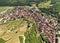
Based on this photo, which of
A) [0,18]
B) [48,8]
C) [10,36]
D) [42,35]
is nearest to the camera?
[10,36]

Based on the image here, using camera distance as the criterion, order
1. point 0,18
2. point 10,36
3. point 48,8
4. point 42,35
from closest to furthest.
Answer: point 10,36, point 42,35, point 0,18, point 48,8

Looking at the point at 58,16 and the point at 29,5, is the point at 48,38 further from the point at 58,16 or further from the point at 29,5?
the point at 29,5

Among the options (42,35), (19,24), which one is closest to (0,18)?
(19,24)

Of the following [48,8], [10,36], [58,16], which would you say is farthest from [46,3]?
[10,36]

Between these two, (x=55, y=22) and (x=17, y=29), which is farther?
(x=55, y=22)

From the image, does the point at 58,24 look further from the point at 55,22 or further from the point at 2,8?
the point at 2,8

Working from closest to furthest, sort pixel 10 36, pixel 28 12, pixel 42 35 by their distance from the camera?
pixel 10 36
pixel 42 35
pixel 28 12

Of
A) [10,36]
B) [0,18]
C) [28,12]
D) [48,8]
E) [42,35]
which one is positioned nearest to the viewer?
[10,36]

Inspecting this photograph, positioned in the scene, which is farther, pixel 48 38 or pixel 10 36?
pixel 48 38
